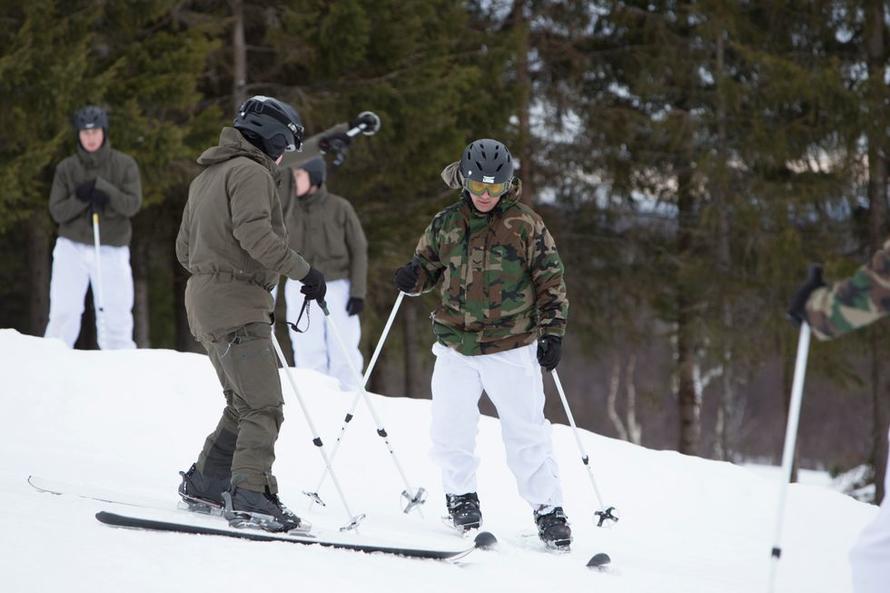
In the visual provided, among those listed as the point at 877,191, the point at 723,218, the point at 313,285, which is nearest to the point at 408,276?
the point at 313,285

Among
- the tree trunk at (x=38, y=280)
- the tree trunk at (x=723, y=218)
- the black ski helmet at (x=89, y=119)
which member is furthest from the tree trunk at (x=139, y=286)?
the tree trunk at (x=723, y=218)

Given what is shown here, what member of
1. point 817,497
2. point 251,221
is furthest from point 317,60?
point 251,221

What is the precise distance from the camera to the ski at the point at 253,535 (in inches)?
177

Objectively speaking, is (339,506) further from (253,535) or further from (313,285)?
(313,285)

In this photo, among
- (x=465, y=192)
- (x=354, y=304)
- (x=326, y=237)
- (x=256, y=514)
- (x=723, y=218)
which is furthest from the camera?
(x=723, y=218)

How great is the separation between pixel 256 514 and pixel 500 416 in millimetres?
1388

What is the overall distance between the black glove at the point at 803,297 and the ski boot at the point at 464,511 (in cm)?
244

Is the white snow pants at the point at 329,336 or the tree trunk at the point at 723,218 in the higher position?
the tree trunk at the point at 723,218

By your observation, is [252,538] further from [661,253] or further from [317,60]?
[661,253]

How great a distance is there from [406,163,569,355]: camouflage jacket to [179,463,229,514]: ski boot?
53.3 inches

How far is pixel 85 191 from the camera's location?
9000 mm

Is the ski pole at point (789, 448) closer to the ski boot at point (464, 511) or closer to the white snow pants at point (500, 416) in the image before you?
the white snow pants at point (500, 416)

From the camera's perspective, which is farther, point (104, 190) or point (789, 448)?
point (104, 190)

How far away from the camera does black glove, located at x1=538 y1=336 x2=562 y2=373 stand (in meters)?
Result: 5.22
